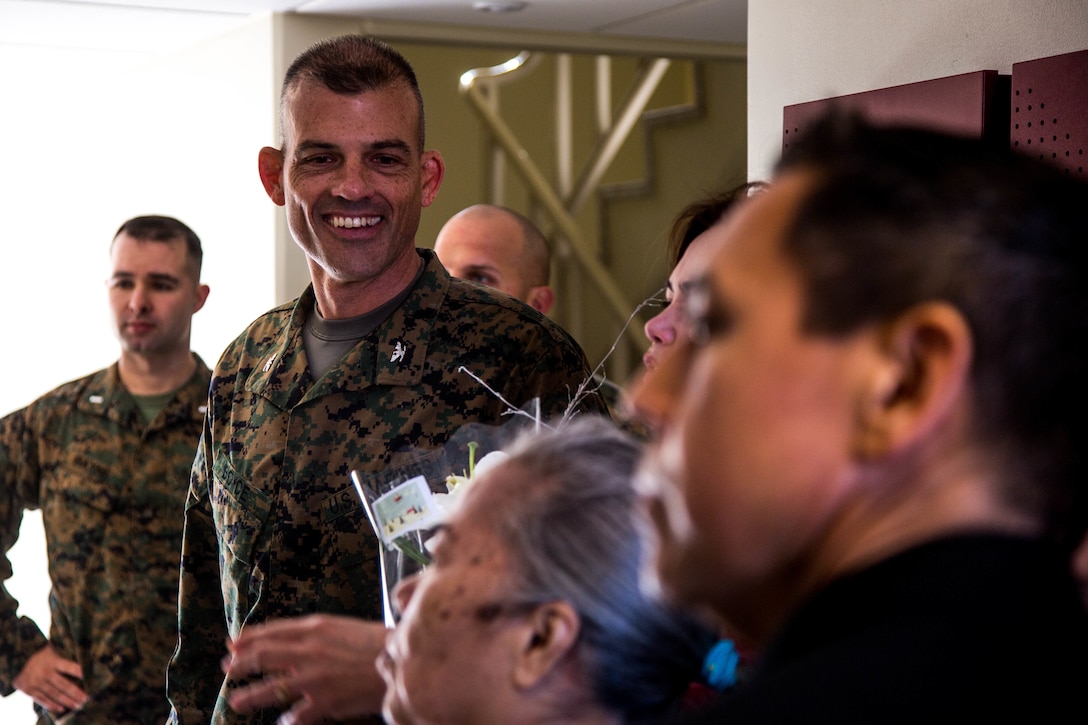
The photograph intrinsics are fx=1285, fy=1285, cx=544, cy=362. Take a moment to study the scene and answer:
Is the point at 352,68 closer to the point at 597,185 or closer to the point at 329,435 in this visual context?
the point at 329,435

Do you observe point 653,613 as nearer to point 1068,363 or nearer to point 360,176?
point 1068,363

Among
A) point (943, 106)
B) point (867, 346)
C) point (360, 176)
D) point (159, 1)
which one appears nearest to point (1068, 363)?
point (867, 346)

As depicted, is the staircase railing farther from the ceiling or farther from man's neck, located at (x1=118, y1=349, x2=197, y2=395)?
man's neck, located at (x1=118, y1=349, x2=197, y2=395)

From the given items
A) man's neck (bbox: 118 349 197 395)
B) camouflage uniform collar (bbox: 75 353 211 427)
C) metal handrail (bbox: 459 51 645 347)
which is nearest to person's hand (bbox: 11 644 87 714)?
camouflage uniform collar (bbox: 75 353 211 427)

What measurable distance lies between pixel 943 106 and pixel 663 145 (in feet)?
12.8

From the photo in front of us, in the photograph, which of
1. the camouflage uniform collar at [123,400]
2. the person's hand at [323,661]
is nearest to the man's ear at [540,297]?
the camouflage uniform collar at [123,400]

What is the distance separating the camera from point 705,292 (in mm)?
678

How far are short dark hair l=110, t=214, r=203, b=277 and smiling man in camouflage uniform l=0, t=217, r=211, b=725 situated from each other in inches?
7.7

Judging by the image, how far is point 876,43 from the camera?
9.76 feet

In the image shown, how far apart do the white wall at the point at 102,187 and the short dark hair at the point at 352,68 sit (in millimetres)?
2906

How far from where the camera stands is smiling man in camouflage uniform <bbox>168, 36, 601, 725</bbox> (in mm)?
2023

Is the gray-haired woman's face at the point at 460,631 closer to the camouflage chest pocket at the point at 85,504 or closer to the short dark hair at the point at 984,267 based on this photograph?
the short dark hair at the point at 984,267

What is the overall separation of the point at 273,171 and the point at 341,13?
2.91 metres

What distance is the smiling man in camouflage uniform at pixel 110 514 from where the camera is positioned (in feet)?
12.3
